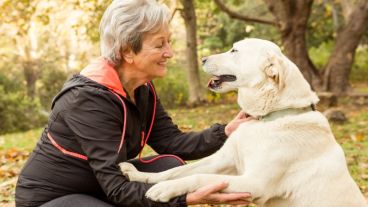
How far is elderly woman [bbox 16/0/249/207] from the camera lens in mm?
2549

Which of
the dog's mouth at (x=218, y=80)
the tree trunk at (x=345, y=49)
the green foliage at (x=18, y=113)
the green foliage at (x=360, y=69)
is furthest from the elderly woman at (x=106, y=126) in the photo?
the green foliage at (x=360, y=69)

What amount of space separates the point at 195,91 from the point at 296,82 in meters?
9.97

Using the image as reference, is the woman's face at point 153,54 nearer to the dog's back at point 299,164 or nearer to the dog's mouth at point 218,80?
the dog's mouth at point 218,80

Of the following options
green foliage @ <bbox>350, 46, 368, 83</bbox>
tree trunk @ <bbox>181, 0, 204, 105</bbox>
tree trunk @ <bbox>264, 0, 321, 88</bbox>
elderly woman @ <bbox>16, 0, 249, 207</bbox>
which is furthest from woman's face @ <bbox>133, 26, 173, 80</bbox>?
green foliage @ <bbox>350, 46, 368, 83</bbox>

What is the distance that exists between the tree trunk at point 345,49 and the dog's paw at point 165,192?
8.10 metres

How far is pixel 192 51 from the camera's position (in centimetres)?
1228

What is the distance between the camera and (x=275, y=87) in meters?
2.64

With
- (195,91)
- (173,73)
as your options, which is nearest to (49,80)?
(173,73)

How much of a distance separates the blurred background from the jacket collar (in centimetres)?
226

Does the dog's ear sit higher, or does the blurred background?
the dog's ear

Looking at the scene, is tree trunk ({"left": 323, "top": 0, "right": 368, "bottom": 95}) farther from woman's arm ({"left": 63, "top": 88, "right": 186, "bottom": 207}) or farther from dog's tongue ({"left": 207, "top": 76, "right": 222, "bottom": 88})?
woman's arm ({"left": 63, "top": 88, "right": 186, "bottom": 207})

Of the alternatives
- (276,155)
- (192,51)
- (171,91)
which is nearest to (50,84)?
(171,91)

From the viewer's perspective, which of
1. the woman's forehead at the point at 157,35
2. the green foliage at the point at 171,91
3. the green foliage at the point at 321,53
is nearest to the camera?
the woman's forehead at the point at 157,35

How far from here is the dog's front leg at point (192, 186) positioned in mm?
2426
